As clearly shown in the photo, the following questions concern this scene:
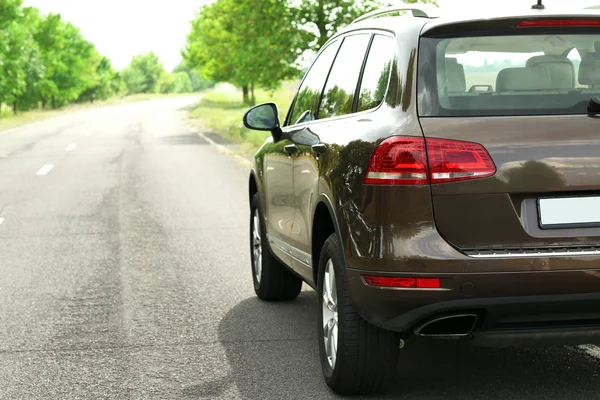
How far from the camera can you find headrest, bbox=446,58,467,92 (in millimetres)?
4062

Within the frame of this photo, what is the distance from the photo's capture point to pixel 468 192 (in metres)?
3.84

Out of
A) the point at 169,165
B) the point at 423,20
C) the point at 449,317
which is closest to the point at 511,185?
the point at 449,317

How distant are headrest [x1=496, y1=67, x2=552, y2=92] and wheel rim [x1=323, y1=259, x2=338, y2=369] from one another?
3.61 ft

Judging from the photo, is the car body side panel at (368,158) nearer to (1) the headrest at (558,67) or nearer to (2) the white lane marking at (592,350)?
(1) the headrest at (558,67)

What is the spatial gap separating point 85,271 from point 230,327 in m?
2.48

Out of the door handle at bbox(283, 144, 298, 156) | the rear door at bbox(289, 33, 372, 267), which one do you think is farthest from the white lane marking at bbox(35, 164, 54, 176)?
the rear door at bbox(289, 33, 372, 267)

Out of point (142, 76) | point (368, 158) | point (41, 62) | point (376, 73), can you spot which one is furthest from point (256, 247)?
point (142, 76)

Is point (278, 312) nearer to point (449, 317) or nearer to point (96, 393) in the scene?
point (96, 393)

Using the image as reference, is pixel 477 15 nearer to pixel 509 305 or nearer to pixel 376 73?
pixel 376 73

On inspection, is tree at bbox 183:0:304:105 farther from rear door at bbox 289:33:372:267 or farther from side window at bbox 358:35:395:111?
side window at bbox 358:35:395:111

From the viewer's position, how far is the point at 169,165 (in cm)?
1986

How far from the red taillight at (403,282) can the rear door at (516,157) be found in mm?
174

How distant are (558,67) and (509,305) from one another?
3.48ft

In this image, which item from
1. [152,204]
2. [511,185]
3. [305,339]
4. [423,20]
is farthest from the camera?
[152,204]
